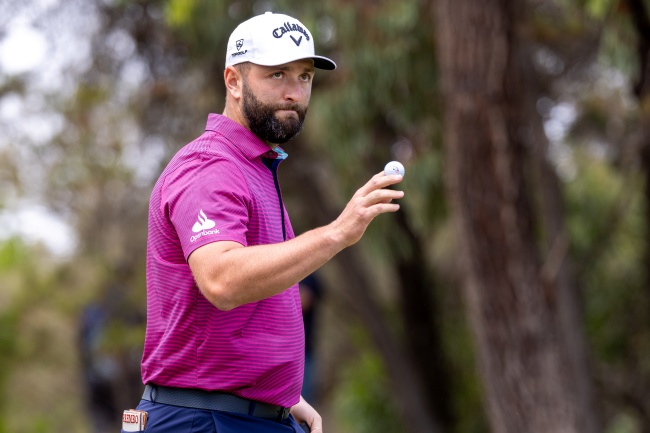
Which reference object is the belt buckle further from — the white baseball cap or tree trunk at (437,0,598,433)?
tree trunk at (437,0,598,433)

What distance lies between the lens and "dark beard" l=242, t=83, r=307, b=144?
3309mm

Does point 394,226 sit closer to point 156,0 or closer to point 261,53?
point 156,0

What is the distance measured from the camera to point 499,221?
9.02 metres

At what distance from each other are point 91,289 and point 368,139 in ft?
20.7

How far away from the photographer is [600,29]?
10859 mm

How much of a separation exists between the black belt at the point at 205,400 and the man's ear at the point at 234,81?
0.86 m

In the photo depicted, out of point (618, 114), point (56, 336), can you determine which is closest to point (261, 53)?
point (618, 114)

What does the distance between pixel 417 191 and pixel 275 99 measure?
818cm

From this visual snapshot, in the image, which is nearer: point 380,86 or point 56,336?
point 380,86

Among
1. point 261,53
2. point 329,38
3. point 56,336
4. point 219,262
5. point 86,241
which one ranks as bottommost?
point 56,336

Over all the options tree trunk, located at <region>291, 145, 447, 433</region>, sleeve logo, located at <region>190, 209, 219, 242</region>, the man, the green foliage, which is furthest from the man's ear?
the green foliage

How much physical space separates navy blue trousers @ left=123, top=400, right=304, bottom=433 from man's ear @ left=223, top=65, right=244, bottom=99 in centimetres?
91

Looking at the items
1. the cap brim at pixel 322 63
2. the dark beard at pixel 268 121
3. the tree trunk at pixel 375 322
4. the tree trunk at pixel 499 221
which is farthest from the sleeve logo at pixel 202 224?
the tree trunk at pixel 375 322

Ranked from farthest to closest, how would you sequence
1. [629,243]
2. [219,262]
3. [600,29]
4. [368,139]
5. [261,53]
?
[629,243] < [368,139] < [600,29] < [261,53] < [219,262]
